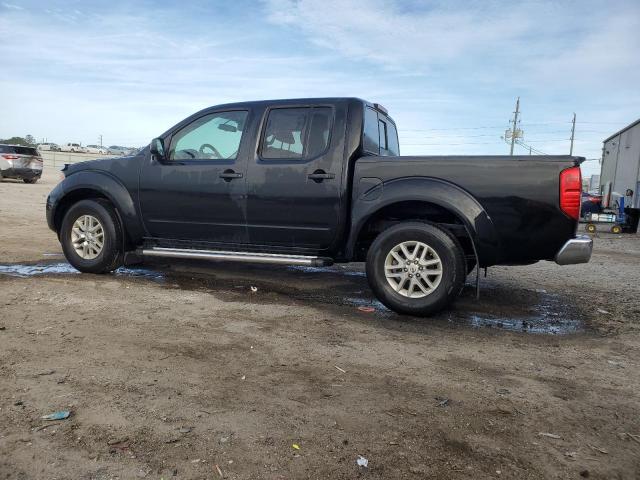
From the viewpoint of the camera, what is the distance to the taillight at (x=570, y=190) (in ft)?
14.1

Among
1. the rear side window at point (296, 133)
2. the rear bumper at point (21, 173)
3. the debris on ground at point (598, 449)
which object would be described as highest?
the rear side window at point (296, 133)

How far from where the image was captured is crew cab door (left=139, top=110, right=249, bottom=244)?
5582 mm

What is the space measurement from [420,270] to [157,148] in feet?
10.8

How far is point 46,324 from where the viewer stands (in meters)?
4.11

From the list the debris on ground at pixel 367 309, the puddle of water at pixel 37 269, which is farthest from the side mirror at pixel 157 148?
the debris on ground at pixel 367 309

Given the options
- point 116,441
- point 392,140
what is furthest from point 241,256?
point 116,441

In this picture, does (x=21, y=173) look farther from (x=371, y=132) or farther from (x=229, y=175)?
(x=371, y=132)

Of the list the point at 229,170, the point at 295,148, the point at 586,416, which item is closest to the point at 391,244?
the point at 295,148

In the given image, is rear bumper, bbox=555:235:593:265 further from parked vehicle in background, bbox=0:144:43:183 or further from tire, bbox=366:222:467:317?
parked vehicle in background, bbox=0:144:43:183

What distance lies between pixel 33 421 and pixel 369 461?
1.67m

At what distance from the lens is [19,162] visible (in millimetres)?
22344

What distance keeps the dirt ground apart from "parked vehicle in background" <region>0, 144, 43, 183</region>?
19.6 m

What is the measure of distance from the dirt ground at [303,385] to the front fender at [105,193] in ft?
2.31

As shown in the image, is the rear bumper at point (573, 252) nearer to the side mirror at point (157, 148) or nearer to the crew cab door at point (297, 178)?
the crew cab door at point (297, 178)
